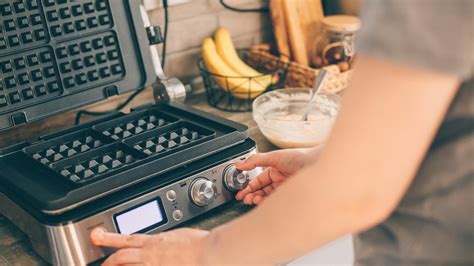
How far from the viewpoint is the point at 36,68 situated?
4.33 feet

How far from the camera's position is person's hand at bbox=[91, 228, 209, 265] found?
874 millimetres

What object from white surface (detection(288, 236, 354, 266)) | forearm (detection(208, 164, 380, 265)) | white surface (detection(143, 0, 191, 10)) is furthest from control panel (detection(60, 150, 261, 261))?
white surface (detection(143, 0, 191, 10))

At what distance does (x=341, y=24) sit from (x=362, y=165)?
1151 millimetres

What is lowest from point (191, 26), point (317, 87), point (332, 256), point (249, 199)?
point (332, 256)

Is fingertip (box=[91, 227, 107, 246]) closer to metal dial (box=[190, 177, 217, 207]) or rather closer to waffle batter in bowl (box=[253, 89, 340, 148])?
metal dial (box=[190, 177, 217, 207])

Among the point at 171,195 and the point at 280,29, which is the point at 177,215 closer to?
the point at 171,195

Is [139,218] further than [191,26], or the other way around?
[191,26]

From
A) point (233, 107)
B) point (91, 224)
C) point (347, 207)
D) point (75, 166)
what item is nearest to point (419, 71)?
point (347, 207)

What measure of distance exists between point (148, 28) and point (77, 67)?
0.68ft

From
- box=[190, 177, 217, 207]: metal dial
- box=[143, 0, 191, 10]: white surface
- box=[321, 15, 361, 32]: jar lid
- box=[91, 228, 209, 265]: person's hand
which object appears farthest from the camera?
box=[321, 15, 361, 32]: jar lid

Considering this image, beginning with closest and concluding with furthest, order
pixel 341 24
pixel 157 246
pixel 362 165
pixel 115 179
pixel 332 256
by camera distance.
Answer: pixel 362 165 < pixel 157 246 < pixel 115 179 < pixel 332 256 < pixel 341 24

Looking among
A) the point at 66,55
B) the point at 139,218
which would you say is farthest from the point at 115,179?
the point at 66,55

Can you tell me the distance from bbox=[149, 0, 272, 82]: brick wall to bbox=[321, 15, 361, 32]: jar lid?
0.87ft

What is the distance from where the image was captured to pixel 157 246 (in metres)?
0.94
